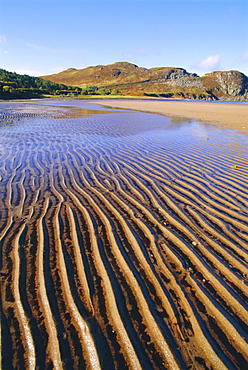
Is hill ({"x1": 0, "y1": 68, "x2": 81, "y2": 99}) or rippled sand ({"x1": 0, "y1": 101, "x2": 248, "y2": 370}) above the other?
hill ({"x1": 0, "y1": 68, "x2": 81, "y2": 99})

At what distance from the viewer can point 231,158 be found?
934 centimetres

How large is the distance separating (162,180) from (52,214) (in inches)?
141

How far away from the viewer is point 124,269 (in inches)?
133

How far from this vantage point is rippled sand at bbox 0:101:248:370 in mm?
2316

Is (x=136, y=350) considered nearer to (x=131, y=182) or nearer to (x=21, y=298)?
(x=21, y=298)

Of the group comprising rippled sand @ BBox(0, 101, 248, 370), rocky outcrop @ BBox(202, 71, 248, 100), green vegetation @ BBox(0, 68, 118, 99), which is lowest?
rippled sand @ BBox(0, 101, 248, 370)

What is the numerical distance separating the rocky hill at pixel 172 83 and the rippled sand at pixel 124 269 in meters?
93.5

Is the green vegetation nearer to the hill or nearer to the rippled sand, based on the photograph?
the hill

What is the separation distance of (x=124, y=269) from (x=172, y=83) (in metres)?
155

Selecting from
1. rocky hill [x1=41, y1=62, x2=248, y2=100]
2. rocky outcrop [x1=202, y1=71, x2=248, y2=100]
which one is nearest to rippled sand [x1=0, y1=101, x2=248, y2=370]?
rocky hill [x1=41, y1=62, x2=248, y2=100]

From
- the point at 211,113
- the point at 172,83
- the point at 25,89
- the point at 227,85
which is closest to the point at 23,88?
the point at 25,89

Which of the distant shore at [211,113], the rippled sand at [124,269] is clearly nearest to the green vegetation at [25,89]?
the distant shore at [211,113]

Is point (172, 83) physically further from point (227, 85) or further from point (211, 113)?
point (211, 113)

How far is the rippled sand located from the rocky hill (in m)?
93.5
